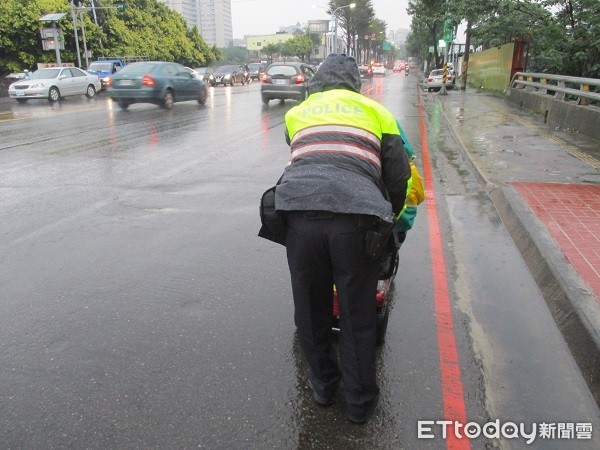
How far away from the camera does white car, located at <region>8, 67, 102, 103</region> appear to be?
2233 cm

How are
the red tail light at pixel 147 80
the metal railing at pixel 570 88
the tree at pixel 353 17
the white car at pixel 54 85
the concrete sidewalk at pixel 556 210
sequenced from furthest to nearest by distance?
1. the tree at pixel 353 17
2. the white car at pixel 54 85
3. the red tail light at pixel 147 80
4. the metal railing at pixel 570 88
5. the concrete sidewalk at pixel 556 210

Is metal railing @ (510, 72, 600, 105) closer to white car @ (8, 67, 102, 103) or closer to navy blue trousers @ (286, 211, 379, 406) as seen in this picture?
navy blue trousers @ (286, 211, 379, 406)

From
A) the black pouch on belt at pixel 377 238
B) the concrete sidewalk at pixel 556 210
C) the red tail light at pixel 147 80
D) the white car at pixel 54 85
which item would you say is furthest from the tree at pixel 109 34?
the black pouch on belt at pixel 377 238

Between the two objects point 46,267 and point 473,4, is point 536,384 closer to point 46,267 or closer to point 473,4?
point 46,267

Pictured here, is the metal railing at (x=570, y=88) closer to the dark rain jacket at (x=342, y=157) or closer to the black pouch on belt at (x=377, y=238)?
the dark rain jacket at (x=342, y=157)

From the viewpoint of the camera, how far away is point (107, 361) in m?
3.16

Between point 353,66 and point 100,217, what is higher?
point 353,66

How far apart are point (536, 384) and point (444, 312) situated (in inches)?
35.7

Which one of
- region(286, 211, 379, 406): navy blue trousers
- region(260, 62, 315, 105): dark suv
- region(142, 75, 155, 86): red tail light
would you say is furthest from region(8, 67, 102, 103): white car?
region(286, 211, 379, 406): navy blue trousers

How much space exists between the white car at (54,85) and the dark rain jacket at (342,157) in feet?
76.4

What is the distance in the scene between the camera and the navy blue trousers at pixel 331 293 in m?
2.35

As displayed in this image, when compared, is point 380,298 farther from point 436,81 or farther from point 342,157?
point 436,81

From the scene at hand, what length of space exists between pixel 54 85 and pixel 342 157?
23992mm

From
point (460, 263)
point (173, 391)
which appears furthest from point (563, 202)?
point (173, 391)
